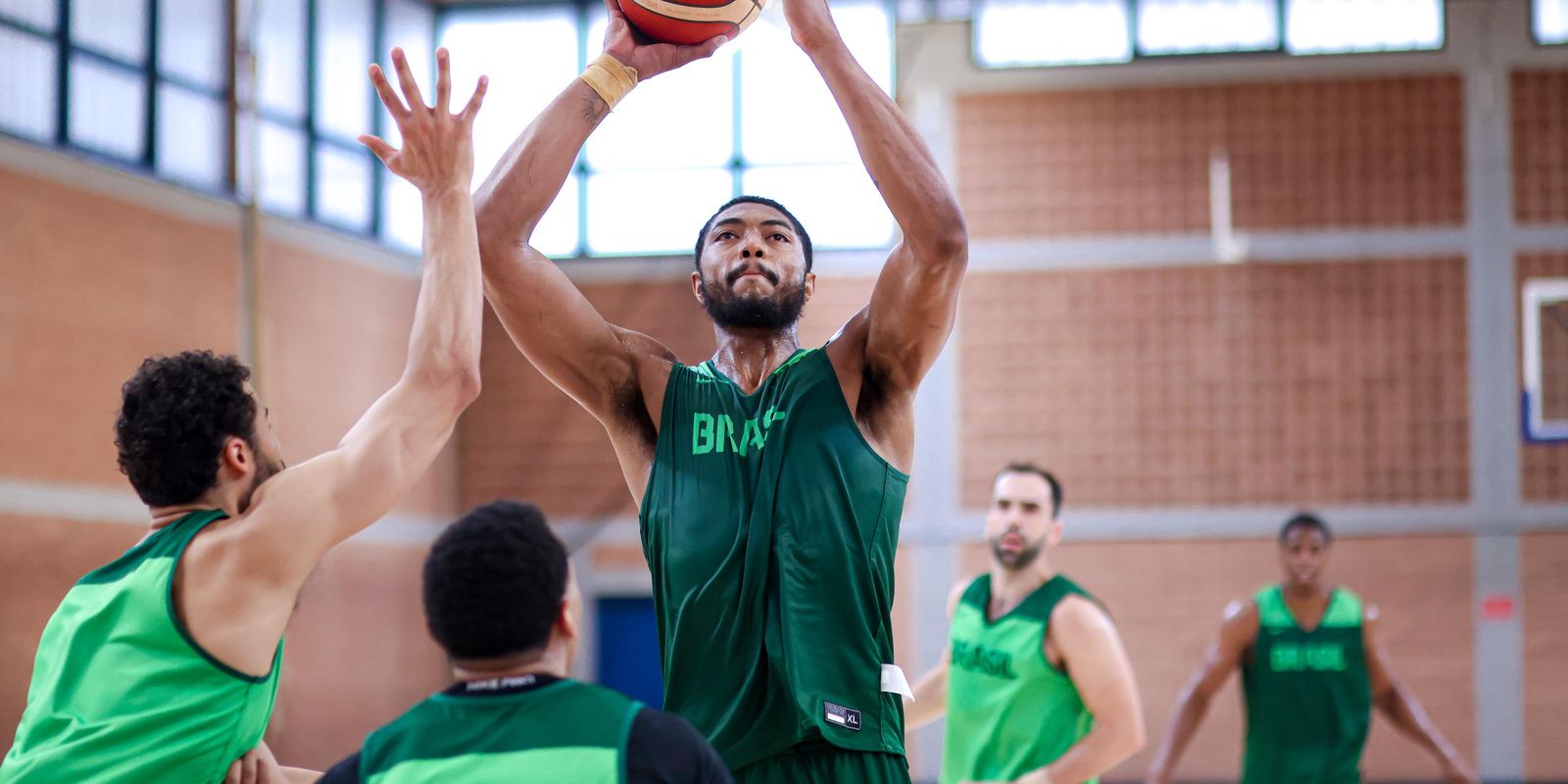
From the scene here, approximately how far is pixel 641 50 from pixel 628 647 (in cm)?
1137

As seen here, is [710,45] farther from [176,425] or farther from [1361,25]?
[1361,25]

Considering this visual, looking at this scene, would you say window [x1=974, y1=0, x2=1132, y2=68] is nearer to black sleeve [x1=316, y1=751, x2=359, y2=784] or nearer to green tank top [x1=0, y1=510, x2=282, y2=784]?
green tank top [x1=0, y1=510, x2=282, y2=784]

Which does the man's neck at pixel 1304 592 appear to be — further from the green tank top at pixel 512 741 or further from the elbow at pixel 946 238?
the green tank top at pixel 512 741

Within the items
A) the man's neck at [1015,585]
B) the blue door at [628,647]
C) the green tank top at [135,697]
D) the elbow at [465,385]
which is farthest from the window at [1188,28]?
the green tank top at [135,697]

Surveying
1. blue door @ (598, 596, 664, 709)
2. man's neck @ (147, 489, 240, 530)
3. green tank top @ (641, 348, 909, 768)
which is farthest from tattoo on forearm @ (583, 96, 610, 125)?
blue door @ (598, 596, 664, 709)

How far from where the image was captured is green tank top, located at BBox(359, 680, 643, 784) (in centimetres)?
222

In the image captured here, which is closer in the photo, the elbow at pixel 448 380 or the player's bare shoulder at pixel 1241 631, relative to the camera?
the elbow at pixel 448 380

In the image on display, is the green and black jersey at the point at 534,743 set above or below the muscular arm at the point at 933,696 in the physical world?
above

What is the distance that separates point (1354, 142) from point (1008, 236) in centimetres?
309

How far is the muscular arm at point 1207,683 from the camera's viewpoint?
748cm

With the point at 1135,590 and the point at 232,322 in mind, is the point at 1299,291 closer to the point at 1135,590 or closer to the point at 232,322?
the point at 1135,590

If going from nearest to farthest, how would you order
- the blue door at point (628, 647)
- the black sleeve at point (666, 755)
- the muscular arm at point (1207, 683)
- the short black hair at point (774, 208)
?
1. the black sleeve at point (666, 755)
2. the short black hair at point (774, 208)
3. the muscular arm at point (1207, 683)
4. the blue door at point (628, 647)

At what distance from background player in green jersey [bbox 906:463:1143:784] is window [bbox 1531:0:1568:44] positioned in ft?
32.1

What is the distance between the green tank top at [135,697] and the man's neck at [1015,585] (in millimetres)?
3713
